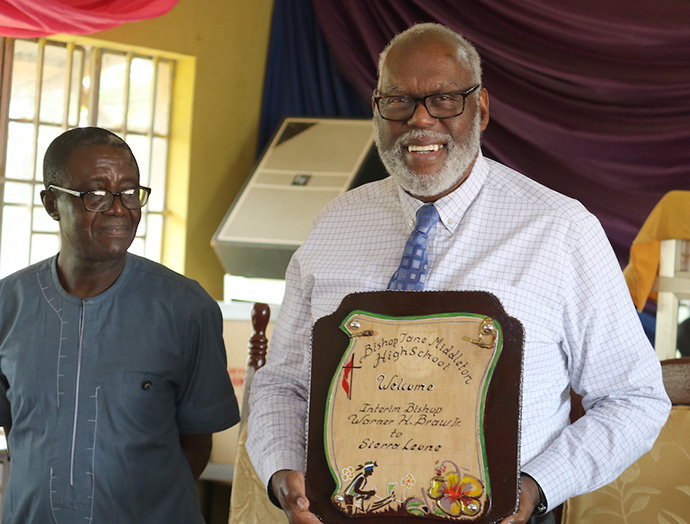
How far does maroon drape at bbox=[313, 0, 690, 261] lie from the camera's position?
12.5 feet

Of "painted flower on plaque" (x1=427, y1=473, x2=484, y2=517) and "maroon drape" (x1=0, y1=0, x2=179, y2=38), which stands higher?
"maroon drape" (x1=0, y1=0, x2=179, y2=38)

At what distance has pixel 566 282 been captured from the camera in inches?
53.4

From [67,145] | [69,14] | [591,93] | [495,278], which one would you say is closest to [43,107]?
[69,14]

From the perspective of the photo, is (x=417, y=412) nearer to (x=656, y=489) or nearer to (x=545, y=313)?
(x=545, y=313)

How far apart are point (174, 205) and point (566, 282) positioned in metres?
3.36

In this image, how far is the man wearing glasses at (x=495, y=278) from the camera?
1.33 m

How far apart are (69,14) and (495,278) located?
106 inches

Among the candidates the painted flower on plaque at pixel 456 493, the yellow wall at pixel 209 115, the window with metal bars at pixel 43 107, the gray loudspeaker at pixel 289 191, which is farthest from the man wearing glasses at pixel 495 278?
the yellow wall at pixel 209 115

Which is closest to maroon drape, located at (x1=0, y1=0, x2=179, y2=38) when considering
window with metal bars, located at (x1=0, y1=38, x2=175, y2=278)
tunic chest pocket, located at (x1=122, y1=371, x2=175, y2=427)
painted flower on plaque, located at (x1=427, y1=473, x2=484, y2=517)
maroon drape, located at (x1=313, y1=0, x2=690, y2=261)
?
window with metal bars, located at (x1=0, y1=38, x2=175, y2=278)

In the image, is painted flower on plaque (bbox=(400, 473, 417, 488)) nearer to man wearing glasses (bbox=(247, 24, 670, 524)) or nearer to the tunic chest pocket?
man wearing glasses (bbox=(247, 24, 670, 524))

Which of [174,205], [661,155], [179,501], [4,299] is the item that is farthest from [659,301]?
[174,205]

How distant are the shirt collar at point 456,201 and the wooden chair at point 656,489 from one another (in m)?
0.65

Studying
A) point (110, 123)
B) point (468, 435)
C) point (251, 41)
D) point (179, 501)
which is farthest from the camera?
point (251, 41)

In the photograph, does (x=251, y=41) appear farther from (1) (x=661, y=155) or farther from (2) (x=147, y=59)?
(1) (x=661, y=155)
